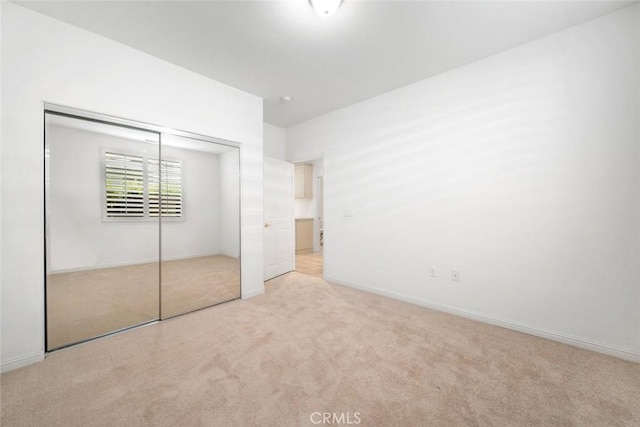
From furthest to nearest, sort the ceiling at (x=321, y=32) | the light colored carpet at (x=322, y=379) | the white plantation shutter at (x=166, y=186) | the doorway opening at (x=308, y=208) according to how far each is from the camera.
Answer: the doorway opening at (x=308, y=208), the white plantation shutter at (x=166, y=186), the ceiling at (x=321, y=32), the light colored carpet at (x=322, y=379)

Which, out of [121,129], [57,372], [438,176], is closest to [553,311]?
[438,176]

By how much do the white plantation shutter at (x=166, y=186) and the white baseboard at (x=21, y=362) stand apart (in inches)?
53.8

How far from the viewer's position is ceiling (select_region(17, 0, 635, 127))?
6.24ft

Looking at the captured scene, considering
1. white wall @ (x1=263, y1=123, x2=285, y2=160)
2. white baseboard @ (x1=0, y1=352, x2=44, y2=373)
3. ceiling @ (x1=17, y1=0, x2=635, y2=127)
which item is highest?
ceiling @ (x1=17, y1=0, x2=635, y2=127)

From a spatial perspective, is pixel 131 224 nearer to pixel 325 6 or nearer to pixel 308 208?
pixel 325 6

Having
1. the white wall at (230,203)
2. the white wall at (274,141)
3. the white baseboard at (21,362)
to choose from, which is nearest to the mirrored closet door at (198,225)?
the white wall at (230,203)

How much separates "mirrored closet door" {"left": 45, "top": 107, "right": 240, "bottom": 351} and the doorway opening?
317cm

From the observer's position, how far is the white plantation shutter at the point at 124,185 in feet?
7.69

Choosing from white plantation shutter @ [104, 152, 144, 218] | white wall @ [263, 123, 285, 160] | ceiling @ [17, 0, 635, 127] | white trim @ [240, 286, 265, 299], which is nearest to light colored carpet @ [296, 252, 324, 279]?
white trim @ [240, 286, 265, 299]

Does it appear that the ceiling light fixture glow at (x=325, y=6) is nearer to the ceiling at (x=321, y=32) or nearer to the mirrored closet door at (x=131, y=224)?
the ceiling at (x=321, y=32)

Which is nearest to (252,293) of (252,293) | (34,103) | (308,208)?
(252,293)

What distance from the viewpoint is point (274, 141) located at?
4586 millimetres

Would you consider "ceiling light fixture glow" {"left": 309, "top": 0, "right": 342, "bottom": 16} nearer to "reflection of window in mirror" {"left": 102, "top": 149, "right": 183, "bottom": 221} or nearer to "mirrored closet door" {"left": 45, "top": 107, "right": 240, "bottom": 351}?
"mirrored closet door" {"left": 45, "top": 107, "right": 240, "bottom": 351}

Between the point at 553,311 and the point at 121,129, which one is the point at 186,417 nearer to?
the point at 121,129
